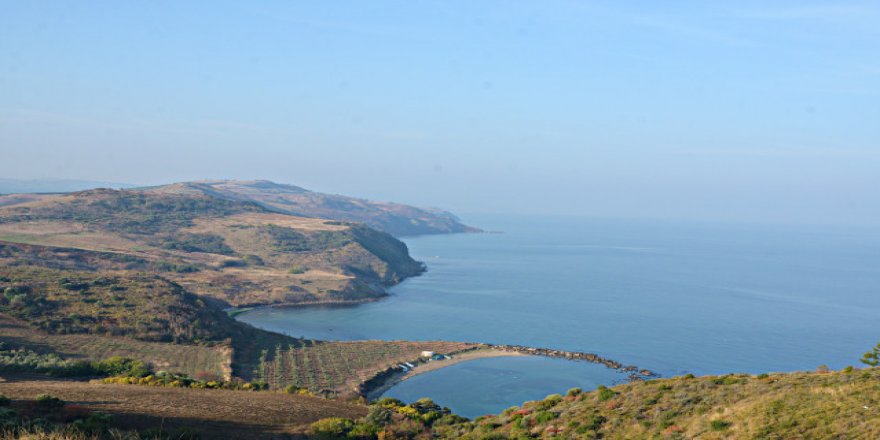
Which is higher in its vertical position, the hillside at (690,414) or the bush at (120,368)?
the hillside at (690,414)

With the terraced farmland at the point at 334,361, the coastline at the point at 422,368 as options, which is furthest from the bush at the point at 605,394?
the coastline at the point at 422,368

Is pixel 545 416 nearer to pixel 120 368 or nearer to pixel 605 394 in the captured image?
pixel 605 394

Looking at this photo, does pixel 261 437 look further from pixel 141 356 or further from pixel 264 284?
pixel 264 284

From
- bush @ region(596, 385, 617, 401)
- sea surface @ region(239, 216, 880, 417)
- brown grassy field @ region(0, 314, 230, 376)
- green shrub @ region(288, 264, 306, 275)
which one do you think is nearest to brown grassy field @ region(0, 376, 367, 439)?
bush @ region(596, 385, 617, 401)

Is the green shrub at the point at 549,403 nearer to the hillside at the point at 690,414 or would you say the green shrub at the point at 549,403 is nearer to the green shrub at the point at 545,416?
the hillside at the point at 690,414

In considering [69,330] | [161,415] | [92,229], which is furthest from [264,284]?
[161,415]

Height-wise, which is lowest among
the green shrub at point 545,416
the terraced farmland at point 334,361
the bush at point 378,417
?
the terraced farmland at point 334,361

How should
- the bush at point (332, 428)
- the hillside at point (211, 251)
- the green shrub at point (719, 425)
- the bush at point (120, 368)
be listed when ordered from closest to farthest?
the green shrub at point (719, 425), the bush at point (332, 428), the bush at point (120, 368), the hillside at point (211, 251)
